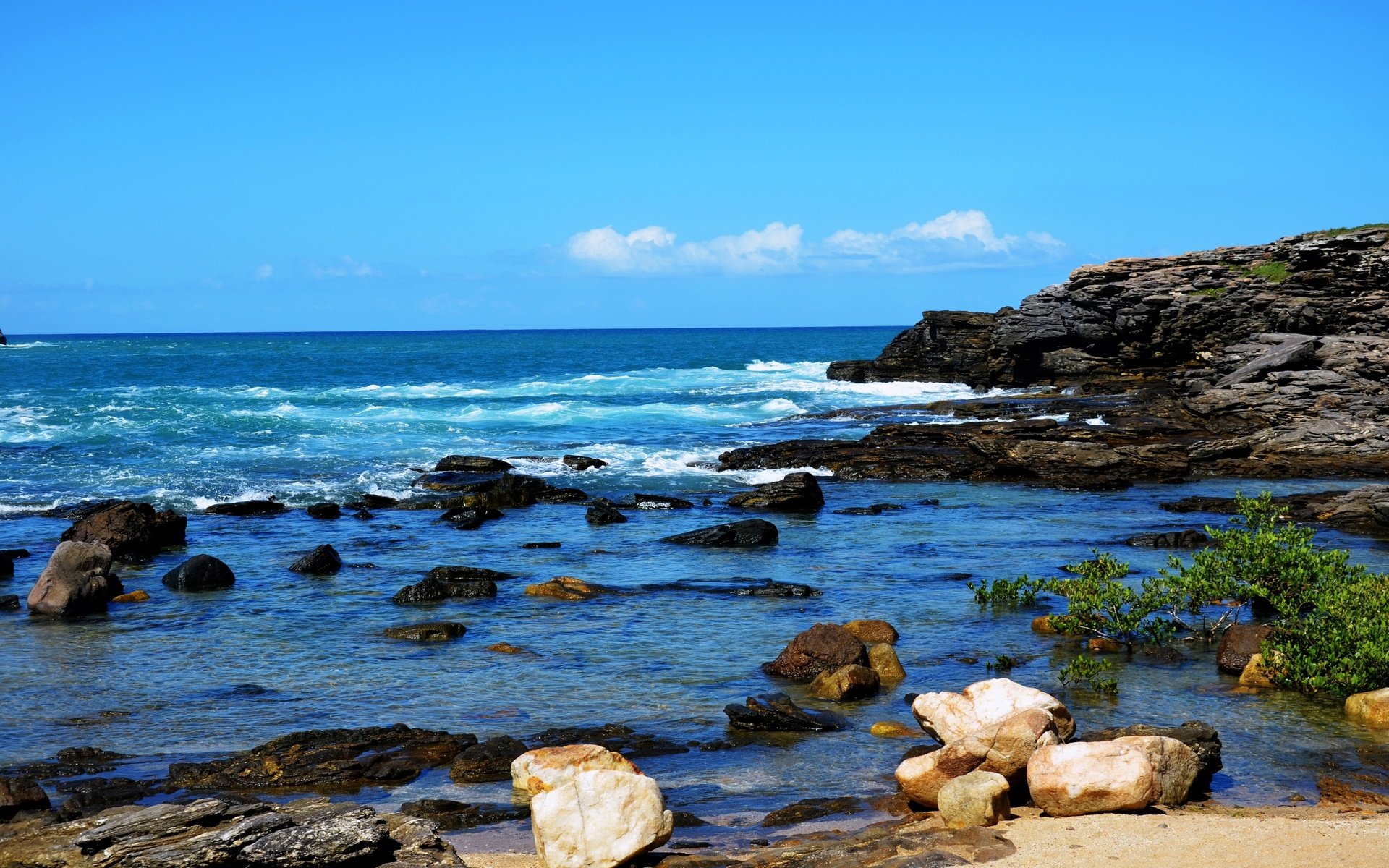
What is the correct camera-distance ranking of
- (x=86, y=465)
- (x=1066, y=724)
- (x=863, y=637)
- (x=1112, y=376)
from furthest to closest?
(x=1112, y=376), (x=86, y=465), (x=863, y=637), (x=1066, y=724)

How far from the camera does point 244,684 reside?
12.4 meters

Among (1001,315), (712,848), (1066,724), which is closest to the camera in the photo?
(712,848)

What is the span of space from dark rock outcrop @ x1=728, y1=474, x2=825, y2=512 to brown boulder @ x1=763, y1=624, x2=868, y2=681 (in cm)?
1228

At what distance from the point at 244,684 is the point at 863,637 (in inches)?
265

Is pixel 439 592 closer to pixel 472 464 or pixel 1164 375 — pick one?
pixel 472 464

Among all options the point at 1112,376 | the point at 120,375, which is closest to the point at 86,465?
the point at 1112,376

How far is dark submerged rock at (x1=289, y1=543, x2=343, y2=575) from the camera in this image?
18.8 m

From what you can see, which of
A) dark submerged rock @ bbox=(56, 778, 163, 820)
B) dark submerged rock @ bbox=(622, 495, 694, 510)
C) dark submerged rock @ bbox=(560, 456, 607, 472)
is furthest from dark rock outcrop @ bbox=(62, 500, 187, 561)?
dark submerged rock @ bbox=(560, 456, 607, 472)

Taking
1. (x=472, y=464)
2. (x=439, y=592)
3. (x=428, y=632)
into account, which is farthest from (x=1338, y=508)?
(x=472, y=464)

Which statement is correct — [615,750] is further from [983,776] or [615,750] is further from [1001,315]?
[1001,315]

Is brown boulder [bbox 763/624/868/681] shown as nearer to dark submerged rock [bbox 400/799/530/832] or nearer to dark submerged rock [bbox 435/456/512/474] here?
dark submerged rock [bbox 400/799/530/832]

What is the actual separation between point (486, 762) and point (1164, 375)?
43899 millimetres

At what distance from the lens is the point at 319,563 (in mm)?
18906

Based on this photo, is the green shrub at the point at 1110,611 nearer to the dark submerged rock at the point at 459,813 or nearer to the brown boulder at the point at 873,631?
the brown boulder at the point at 873,631
